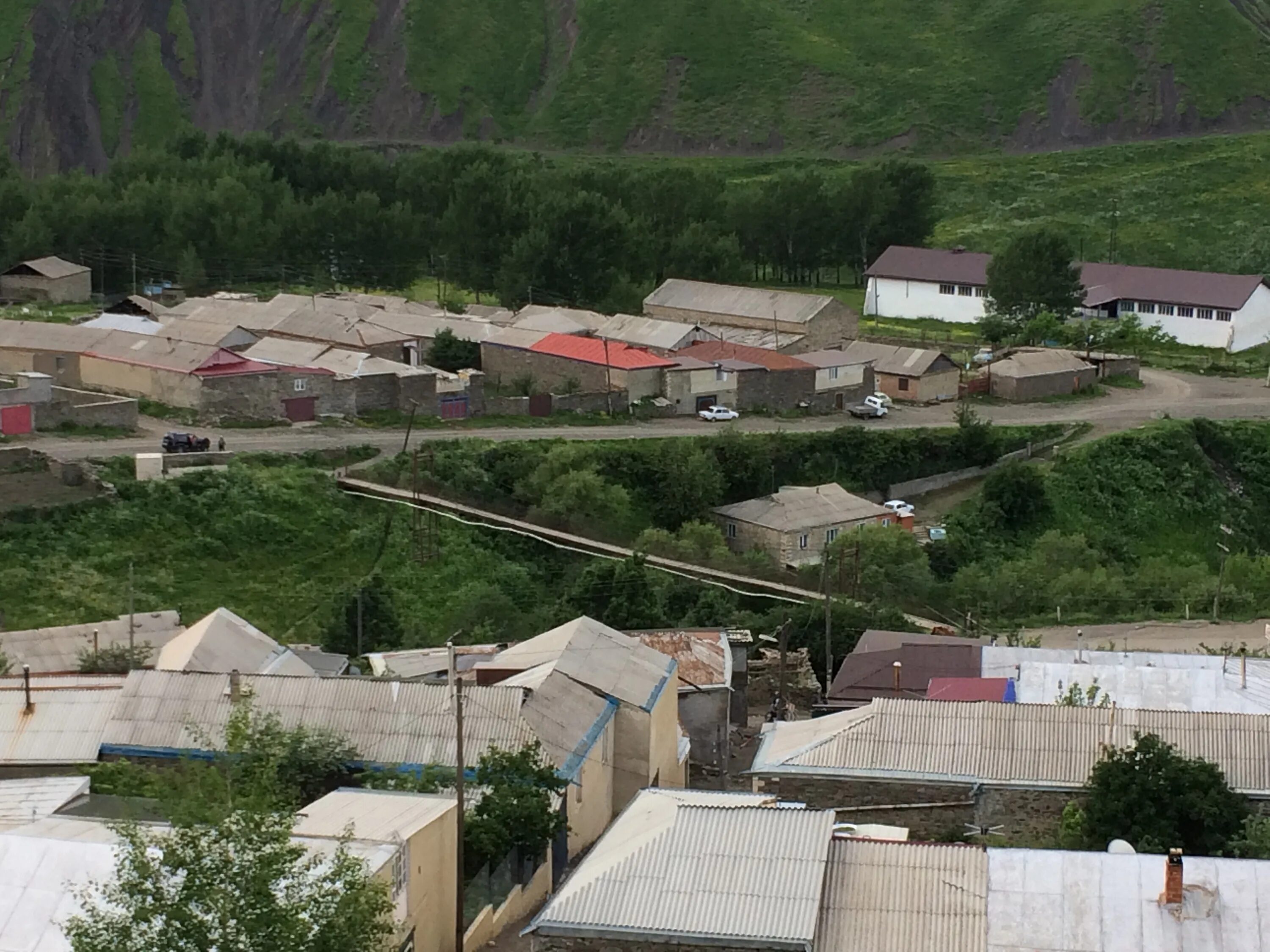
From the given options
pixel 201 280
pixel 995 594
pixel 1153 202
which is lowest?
pixel 995 594

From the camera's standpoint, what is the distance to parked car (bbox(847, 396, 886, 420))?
44.8m

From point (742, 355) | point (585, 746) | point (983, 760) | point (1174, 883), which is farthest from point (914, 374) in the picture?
point (1174, 883)

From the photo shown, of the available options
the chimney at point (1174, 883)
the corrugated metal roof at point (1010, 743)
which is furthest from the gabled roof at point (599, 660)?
the chimney at point (1174, 883)

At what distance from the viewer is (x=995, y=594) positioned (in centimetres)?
3275

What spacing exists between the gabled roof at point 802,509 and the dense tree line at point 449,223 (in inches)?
737

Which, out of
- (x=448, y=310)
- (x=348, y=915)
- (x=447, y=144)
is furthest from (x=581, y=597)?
(x=447, y=144)

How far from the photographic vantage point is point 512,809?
15.7 meters

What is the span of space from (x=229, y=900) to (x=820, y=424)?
111 ft

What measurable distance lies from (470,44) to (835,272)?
47.8 m

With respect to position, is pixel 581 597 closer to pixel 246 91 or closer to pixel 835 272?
pixel 835 272

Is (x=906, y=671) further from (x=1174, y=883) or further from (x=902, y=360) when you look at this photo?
(x=902, y=360)

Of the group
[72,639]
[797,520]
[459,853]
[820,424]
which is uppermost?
[820,424]

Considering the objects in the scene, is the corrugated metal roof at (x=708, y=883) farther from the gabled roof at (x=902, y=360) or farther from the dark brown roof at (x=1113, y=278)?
the dark brown roof at (x=1113, y=278)

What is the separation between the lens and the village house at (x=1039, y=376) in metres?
47.7
